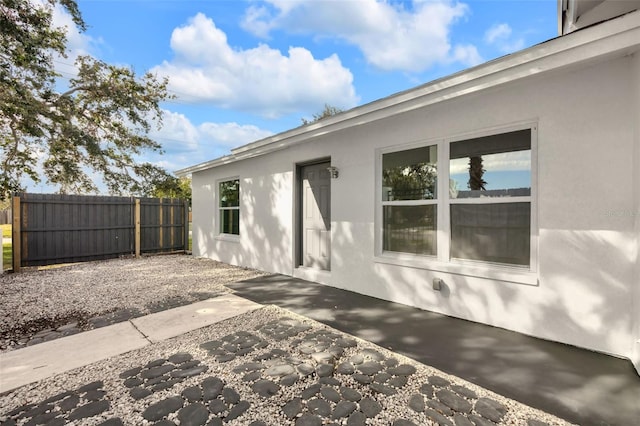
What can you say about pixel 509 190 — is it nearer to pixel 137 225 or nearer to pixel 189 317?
pixel 189 317

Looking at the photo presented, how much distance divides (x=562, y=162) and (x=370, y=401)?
295cm

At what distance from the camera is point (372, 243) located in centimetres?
479

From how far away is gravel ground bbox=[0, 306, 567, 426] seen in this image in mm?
1978

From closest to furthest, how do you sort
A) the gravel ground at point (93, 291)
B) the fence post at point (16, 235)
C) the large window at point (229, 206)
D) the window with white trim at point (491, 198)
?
the window with white trim at point (491, 198) < the gravel ground at point (93, 291) < the fence post at point (16, 235) < the large window at point (229, 206)

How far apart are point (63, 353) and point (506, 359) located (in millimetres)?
4293

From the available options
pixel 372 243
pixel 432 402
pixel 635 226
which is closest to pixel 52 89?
pixel 372 243

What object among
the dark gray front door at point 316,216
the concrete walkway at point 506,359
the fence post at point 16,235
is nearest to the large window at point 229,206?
the dark gray front door at point 316,216

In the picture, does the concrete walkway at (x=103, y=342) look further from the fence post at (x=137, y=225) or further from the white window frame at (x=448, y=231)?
the fence post at (x=137, y=225)

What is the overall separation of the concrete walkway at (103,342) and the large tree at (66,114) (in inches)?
349

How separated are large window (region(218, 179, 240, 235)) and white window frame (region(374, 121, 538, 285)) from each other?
4.59 m

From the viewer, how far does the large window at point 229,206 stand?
8156 mm

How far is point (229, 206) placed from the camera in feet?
27.9

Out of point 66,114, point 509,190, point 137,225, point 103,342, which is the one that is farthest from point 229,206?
point 66,114

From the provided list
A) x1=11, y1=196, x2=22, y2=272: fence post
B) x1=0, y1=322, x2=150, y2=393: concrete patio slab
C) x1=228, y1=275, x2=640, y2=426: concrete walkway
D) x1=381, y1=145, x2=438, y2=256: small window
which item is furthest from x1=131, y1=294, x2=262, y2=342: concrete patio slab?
x1=11, y1=196, x2=22, y2=272: fence post
